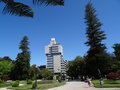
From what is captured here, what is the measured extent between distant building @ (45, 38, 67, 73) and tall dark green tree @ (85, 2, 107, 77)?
422ft

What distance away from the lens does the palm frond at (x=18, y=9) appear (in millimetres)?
5309

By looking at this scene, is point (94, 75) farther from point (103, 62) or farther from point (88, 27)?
point (88, 27)

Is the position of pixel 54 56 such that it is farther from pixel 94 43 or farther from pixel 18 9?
pixel 18 9

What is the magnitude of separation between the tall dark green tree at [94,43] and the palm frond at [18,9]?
41.1 metres

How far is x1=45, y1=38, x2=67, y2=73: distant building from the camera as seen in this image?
177 m

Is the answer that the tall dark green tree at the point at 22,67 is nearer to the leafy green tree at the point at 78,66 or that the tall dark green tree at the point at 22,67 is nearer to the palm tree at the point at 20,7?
the leafy green tree at the point at 78,66

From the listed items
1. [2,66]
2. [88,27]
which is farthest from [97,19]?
[2,66]

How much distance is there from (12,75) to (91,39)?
38.6 meters

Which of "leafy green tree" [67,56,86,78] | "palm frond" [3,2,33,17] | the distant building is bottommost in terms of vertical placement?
"palm frond" [3,2,33,17]

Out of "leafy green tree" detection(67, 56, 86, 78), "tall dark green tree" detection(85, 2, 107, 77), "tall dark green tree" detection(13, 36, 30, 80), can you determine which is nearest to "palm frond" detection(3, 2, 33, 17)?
"tall dark green tree" detection(85, 2, 107, 77)

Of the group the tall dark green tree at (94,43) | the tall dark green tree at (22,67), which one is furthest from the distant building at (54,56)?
the tall dark green tree at (94,43)

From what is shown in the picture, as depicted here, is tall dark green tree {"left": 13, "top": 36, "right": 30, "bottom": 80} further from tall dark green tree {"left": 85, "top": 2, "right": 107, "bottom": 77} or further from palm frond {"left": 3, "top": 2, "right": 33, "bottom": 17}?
palm frond {"left": 3, "top": 2, "right": 33, "bottom": 17}

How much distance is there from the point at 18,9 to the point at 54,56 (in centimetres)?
17435

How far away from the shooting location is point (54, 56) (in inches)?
7052
